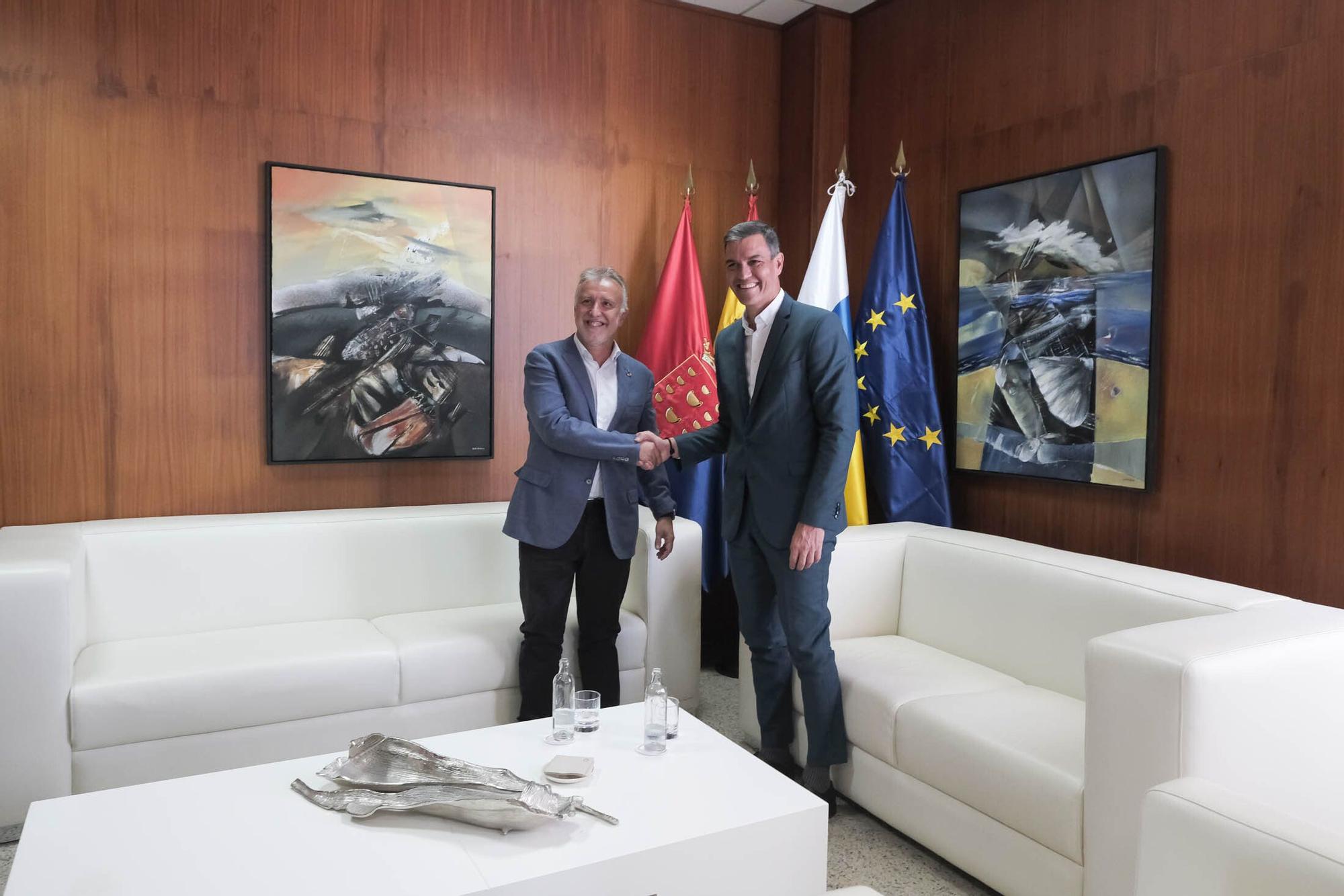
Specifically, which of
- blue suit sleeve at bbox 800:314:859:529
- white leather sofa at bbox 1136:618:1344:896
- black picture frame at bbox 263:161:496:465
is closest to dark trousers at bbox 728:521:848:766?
blue suit sleeve at bbox 800:314:859:529

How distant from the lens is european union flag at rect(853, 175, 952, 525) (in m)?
3.62

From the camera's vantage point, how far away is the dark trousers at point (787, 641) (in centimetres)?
269

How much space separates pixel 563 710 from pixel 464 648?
926mm

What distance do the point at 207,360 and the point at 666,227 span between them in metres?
2.01

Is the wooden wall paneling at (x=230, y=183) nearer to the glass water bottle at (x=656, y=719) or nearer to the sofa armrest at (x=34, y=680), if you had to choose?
the sofa armrest at (x=34, y=680)

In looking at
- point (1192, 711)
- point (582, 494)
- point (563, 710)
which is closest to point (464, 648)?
point (582, 494)

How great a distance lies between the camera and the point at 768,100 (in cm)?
450

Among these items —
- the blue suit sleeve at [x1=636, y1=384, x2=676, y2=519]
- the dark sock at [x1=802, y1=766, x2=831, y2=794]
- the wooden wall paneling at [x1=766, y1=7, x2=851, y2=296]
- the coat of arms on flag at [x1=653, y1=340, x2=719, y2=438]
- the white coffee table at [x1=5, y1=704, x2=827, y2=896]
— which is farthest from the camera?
the wooden wall paneling at [x1=766, y1=7, x2=851, y2=296]

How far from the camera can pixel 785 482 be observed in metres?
2.71

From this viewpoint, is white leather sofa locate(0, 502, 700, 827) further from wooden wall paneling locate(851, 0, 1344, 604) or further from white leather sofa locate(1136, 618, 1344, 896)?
white leather sofa locate(1136, 618, 1344, 896)

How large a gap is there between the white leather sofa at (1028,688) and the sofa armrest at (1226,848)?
0.47 m

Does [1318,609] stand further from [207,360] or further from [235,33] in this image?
[235,33]

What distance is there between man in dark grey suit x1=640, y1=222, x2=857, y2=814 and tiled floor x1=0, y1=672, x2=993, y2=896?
128 millimetres

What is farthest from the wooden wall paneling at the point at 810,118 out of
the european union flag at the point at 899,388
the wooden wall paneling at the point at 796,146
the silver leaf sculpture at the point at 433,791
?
the silver leaf sculpture at the point at 433,791
